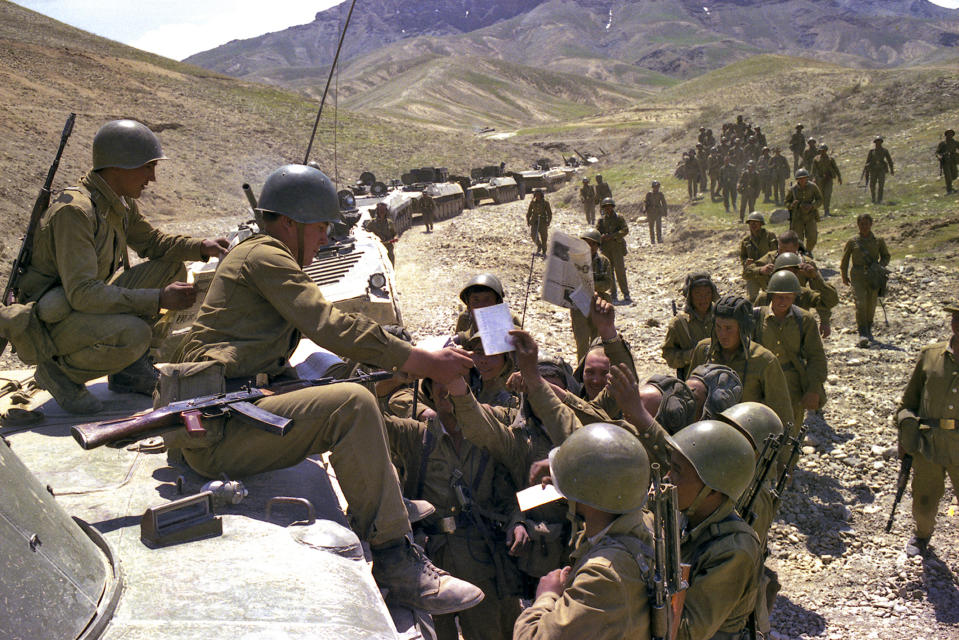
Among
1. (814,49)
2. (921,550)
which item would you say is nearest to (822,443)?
(921,550)

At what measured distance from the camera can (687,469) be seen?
380 cm

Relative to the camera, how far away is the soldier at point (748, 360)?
6.61 meters

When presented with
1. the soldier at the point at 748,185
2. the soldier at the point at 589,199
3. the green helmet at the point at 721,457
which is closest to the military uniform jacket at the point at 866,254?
the green helmet at the point at 721,457

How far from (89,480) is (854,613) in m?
5.37

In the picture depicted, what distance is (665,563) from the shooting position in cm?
315

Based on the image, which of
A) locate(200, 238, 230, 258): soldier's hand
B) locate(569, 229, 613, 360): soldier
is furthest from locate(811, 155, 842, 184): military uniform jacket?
locate(200, 238, 230, 258): soldier's hand

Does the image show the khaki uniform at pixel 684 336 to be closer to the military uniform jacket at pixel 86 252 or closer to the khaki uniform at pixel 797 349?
the khaki uniform at pixel 797 349

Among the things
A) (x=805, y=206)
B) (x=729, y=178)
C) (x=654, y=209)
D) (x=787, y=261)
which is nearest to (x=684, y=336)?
(x=787, y=261)

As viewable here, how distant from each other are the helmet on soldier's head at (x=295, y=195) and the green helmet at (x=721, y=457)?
212cm

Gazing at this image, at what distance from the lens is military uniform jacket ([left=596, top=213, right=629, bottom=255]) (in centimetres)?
1644

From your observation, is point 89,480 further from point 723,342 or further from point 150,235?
point 723,342

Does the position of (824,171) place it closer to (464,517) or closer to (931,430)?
(931,430)

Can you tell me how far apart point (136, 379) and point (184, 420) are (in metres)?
2.26

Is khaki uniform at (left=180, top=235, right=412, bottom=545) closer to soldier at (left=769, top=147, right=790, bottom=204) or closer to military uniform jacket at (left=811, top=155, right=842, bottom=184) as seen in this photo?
military uniform jacket at (left=811, top=155, right=842, bottom=184)
